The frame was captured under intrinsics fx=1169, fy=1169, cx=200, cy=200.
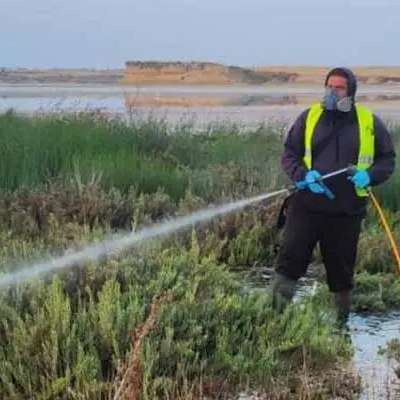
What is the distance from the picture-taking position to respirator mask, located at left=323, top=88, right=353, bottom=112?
25.8ft

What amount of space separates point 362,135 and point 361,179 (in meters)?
0.40

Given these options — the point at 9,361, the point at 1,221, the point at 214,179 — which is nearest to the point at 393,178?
the point at 214,179

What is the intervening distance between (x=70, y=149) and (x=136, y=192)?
1.83m

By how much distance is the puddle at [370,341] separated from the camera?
689 cm

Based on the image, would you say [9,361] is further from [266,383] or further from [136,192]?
[136,192]

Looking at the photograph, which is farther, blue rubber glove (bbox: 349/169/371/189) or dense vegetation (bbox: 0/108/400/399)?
blue rubber glove (bbox: 349/169/371/189)

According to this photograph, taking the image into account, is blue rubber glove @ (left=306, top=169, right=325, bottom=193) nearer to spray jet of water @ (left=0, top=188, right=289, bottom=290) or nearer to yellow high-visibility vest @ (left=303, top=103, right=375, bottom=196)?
yellow high-visibility vest @ (left=303, top=103, right=375, bottom=196)

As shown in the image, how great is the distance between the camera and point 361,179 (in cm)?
774

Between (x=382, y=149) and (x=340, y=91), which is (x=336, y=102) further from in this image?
(x=382, y=149)

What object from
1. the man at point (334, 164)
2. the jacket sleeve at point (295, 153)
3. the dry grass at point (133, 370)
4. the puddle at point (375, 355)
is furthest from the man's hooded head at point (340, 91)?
the dry grass at point (133, 370)

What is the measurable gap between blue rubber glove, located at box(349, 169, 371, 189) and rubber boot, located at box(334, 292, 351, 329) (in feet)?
3.43

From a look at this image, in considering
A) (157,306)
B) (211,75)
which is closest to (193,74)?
(211,75)

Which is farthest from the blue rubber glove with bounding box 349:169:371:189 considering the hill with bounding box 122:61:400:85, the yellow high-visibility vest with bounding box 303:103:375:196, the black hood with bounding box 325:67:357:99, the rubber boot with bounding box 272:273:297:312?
the hill with bounding box 122:61:400:85

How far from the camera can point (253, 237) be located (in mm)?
10797
